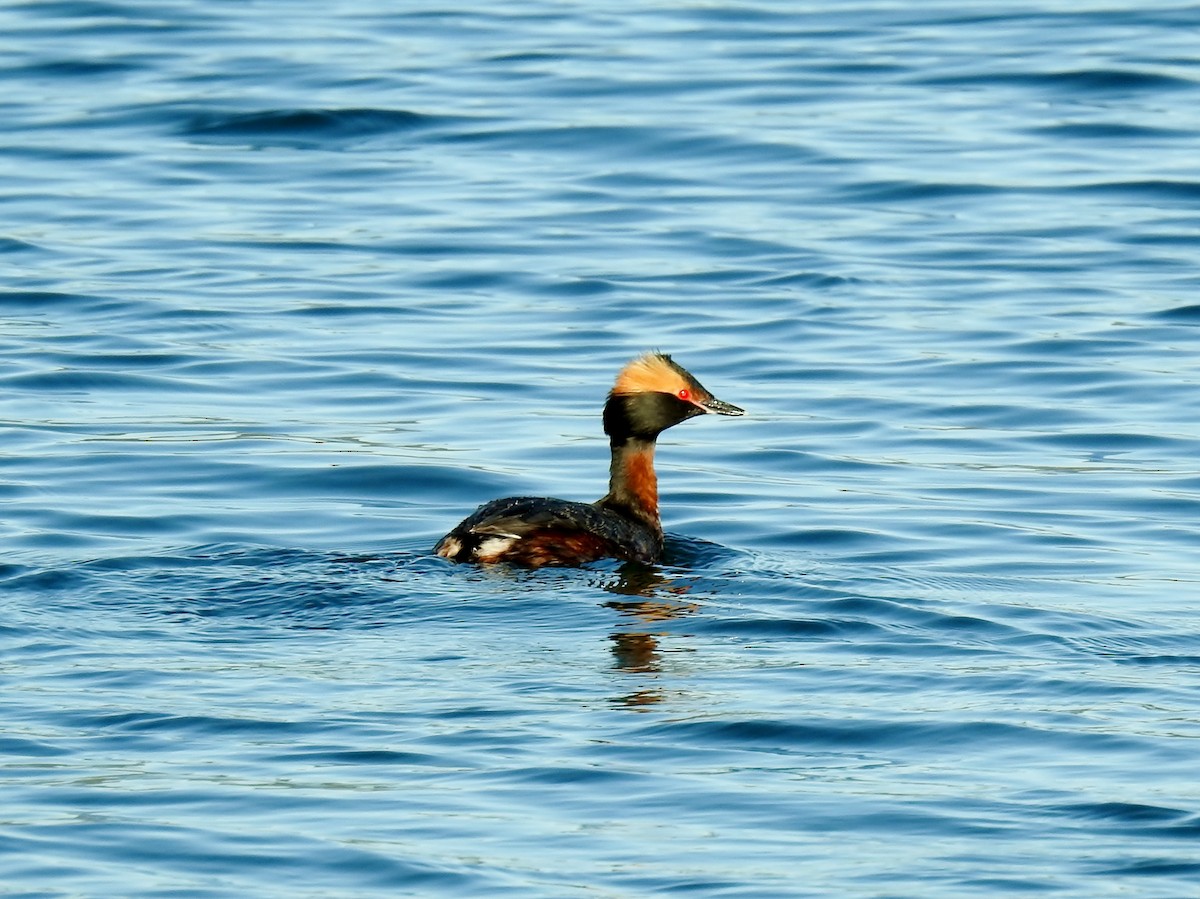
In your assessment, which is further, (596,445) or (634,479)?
(596,445)

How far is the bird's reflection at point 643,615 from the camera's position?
29.9ft

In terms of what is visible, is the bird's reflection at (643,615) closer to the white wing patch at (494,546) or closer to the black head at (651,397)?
the white wing patch at (494,546)

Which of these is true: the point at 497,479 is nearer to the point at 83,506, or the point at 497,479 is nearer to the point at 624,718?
the point at 83,506

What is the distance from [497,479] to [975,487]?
2.57 metres

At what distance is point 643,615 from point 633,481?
1.89 meters

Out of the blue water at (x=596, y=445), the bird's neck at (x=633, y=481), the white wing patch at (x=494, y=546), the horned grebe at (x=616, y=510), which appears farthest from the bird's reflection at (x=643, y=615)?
the bird's neck at (x=633, y=481)

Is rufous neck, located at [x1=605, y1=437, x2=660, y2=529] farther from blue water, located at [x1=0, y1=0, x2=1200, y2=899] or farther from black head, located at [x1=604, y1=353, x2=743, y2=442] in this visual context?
blue water, located at [x1=0, y1=0, x2=1200, y2=899]

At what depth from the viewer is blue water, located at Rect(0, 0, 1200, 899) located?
780 cm

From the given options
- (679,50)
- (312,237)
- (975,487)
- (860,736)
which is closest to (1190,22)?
(679,50)

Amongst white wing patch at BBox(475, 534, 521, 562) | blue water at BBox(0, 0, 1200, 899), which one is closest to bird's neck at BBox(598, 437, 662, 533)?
blue water at BBox(0, 0, 1200, 899)

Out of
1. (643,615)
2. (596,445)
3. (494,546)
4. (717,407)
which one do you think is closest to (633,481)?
(717,407)

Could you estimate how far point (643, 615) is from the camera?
409 inches

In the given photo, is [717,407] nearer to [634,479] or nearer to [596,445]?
[634,479]

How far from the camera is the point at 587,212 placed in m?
20.7
